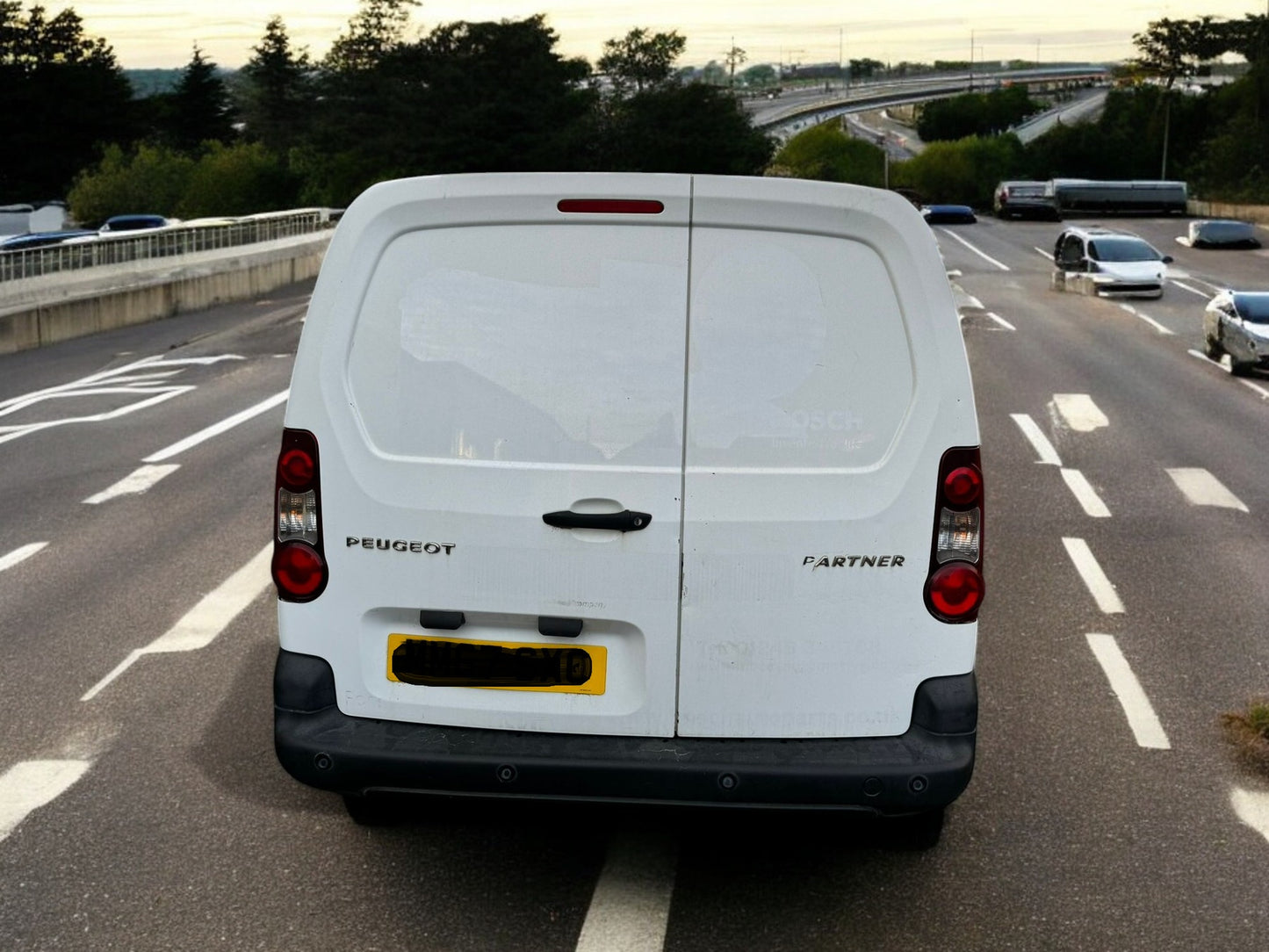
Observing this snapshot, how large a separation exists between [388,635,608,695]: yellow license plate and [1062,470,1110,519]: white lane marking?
813cm

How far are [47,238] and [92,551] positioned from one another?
35.6m

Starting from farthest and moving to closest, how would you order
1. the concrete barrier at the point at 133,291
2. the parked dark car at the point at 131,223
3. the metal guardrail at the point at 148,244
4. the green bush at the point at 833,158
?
1. the green bush at the point at 833,158
2. the parked dark car at the point at 131,223
3. the metal guardrail at the point at 148,244
4. the concrete barrier at the point at 133,291

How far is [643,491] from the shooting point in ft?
14.1

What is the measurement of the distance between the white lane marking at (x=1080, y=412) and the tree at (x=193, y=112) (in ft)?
477

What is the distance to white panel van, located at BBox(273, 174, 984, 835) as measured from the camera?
427 cm

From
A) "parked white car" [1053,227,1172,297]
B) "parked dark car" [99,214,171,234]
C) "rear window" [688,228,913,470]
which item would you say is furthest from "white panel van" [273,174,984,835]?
"parked dark car" [99,214,171,234]

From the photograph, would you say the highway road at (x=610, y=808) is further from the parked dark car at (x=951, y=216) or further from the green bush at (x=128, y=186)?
the green bush at (x=128, y=186)

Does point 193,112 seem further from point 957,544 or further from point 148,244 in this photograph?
point 957,544

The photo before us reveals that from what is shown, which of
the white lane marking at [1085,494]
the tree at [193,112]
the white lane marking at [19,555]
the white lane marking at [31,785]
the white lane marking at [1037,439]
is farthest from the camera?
the tree at [193,112]

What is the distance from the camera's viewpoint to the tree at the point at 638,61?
177375 millimetres

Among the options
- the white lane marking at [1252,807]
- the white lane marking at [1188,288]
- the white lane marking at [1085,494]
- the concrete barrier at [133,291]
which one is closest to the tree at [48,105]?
the concrete barrier at [133,291]

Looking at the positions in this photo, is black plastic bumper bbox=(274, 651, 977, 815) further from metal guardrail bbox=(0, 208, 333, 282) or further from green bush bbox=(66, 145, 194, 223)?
green bush bbox=(66, 145, 194, 223)

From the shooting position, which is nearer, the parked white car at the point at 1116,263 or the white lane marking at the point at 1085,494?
the white lane marking at the point at 1085,494

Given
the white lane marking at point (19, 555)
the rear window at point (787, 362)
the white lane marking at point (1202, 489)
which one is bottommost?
the white lane marking at point (1202, 489)
